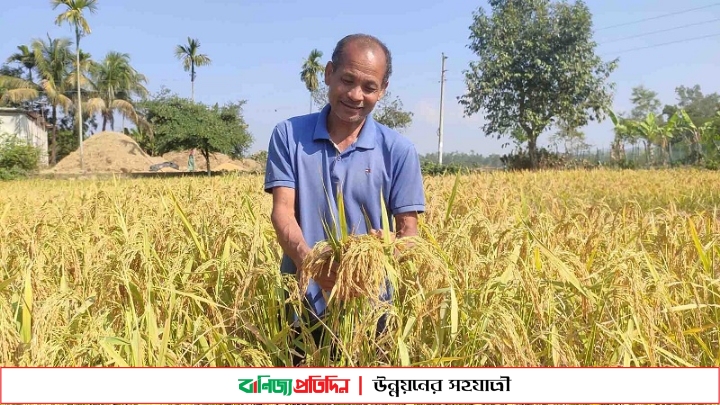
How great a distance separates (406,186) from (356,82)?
385 mm

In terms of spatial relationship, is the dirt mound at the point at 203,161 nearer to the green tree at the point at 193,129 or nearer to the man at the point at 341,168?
the green tree at the point at 193,129

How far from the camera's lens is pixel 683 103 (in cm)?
6197

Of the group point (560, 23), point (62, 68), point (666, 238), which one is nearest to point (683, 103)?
point (560, 23)

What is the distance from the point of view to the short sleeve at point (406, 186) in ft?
6.05

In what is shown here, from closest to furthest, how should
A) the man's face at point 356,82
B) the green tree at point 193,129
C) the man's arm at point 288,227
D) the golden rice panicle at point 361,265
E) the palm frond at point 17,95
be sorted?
the golden rice panicle at point 361,265
the man's arm at point 288,227
the man's face at point 356,82
the green tree at point 193,129
the palm frond at point 17,95

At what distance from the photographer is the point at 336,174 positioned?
182cm

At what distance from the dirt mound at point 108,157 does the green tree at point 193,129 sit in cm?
395

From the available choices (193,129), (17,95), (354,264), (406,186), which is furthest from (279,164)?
(17,95)

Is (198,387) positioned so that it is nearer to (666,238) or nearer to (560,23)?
(666,238)

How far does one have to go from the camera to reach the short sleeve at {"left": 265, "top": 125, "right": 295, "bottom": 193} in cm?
180

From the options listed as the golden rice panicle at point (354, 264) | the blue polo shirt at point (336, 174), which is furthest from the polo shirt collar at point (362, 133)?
the golden rice panicle at point (354, 264)

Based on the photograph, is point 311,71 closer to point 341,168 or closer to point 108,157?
point 108,157

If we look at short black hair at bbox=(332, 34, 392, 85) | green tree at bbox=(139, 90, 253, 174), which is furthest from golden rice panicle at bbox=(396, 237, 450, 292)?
green tree at bbox=(139, 90, 253, 174)

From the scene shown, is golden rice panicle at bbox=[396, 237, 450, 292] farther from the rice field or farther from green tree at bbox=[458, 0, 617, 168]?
green tree at bbox=[458, 0, 617, 168]
